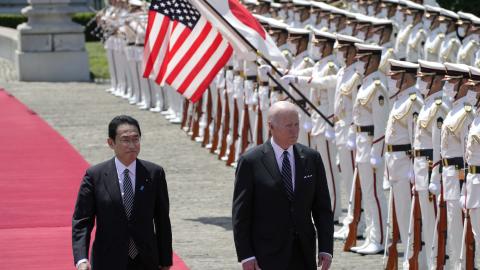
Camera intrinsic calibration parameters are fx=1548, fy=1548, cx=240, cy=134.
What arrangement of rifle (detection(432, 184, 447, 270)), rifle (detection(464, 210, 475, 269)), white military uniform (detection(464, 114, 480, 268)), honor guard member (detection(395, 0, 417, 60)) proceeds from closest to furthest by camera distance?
white military uniform (detection(464, 114, 480, 268)), rifle (detection(464, 210, 475, 269)), rifle (detection(432, 184, 447, 270)), honor guard member (detection(395, 0, 417, 60))

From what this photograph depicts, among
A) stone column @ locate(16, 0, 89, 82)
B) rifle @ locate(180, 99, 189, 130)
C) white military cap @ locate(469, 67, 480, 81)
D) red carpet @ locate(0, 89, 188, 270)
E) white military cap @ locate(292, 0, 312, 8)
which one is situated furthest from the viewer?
stone column @ locate(16, 0, 89, 82)

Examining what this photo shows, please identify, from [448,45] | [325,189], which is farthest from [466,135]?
[448,45]

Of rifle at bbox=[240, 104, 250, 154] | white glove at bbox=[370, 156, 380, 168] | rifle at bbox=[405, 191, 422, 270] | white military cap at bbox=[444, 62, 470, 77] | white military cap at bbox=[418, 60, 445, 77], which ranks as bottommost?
rifle at bbox=[240, 104, 250, 154]

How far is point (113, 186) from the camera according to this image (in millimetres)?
8203

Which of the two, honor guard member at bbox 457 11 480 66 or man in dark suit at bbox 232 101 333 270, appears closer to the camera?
man in dark suit at bbox 232 101 333 270

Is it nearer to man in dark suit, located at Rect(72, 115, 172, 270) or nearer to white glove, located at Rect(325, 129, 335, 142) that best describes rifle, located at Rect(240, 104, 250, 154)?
white glove, located at Rect(325, 129, 335, 142)

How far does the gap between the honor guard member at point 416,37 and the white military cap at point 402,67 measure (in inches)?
285

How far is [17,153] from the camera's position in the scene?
64.6 ft

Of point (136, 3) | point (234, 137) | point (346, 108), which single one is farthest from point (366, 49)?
point (136, 3)

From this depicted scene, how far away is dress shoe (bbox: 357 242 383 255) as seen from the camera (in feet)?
42.9

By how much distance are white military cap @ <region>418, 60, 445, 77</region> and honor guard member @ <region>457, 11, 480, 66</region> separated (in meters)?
6.29

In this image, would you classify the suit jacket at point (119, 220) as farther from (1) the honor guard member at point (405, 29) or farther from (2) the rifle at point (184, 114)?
(2) the rifle at point (184, 114)

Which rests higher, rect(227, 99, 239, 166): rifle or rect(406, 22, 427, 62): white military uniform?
rect(406, 22, 427, 62): white military uniform

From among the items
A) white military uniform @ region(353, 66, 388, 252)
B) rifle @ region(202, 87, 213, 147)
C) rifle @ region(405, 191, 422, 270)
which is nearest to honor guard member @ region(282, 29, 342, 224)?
white military uniform @ region(353, 66, 388, 252)
